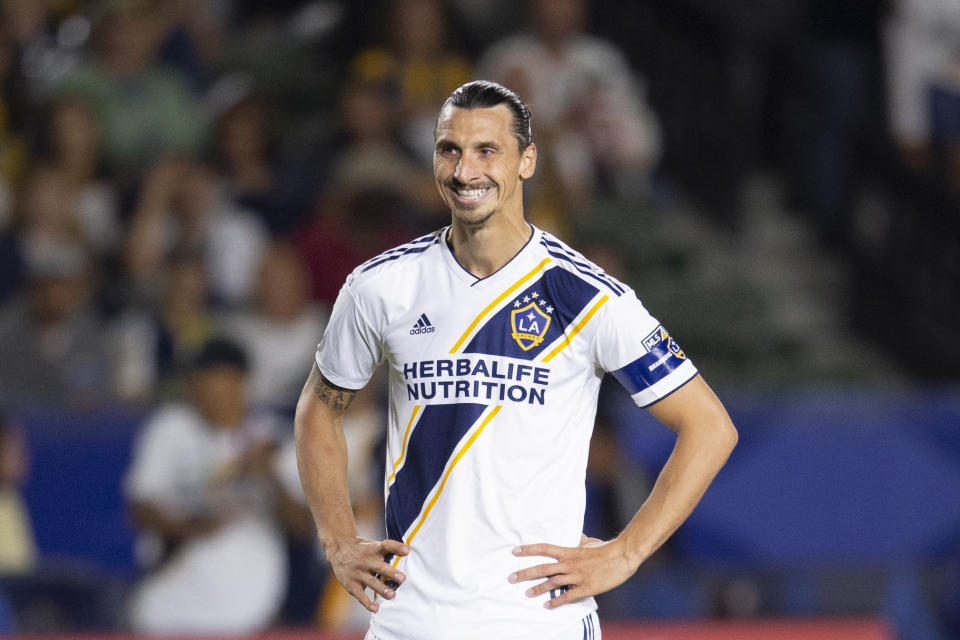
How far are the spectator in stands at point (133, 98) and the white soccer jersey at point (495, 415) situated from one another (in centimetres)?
558

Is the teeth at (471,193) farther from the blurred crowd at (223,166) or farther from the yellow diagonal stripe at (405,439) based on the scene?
the blurred crowd at (223,166)

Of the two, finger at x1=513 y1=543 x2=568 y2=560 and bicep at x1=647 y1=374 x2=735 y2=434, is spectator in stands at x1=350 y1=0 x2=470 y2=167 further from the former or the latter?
finger at x1=513 y1=543 x2=568 y2=560

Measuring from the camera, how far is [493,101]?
3.45 m

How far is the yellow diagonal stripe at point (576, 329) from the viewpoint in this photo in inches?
136

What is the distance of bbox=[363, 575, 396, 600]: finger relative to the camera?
3.46 metres

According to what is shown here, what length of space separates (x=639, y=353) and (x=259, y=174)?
18.3ft

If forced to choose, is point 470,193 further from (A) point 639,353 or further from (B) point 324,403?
(B) point 324,403

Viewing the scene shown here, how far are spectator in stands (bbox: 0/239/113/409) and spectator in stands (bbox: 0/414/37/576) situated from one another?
2.17 feet

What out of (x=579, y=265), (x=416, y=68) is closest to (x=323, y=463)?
(x=579, y=265)

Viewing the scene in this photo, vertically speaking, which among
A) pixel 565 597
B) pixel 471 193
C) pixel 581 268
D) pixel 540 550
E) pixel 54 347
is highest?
pixel 54 347

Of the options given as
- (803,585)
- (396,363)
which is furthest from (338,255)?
(396,363)

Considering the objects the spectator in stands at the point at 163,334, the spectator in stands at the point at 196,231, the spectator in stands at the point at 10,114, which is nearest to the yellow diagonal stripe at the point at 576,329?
the spectator in stands at the point at 163,334

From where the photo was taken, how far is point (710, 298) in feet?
28.9

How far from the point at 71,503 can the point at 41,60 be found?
12.5ft
